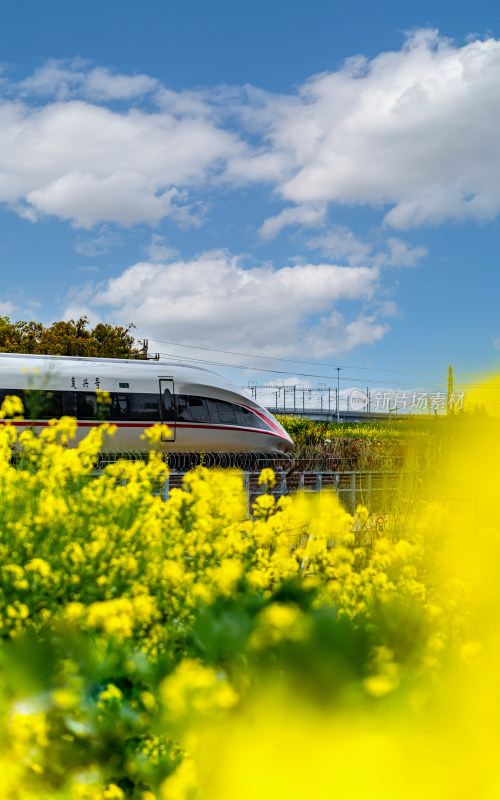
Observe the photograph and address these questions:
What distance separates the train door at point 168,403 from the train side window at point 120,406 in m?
0.86

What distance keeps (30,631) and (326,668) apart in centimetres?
129

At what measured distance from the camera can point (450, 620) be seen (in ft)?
8.40

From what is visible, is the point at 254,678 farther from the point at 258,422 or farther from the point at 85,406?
the point at 258,422

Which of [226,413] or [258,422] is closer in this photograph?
[226,413]

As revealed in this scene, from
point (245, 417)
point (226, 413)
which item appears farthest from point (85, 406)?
point (245, 417)

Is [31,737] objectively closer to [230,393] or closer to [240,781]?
[240,781]

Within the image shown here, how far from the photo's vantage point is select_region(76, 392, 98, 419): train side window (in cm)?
1623

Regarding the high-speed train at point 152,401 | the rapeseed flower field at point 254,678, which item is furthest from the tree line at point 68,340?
the rapeseed flower field at point 254,678

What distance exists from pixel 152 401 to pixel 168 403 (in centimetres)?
41

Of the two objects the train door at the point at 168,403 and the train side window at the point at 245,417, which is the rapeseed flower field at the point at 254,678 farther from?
the train side window at the point at 245,417

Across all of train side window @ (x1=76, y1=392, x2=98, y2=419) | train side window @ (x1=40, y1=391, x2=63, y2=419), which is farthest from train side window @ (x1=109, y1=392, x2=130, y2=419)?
train side window @ (x1=40, y1=391, x2=63, y2=419)

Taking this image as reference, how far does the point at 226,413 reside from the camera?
690 inches

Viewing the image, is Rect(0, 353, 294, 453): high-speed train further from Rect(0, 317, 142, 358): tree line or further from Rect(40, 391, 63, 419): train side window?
Rect(0, 317, 142, 358): tree line

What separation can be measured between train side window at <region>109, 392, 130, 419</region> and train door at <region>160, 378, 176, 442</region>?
2.83ft
